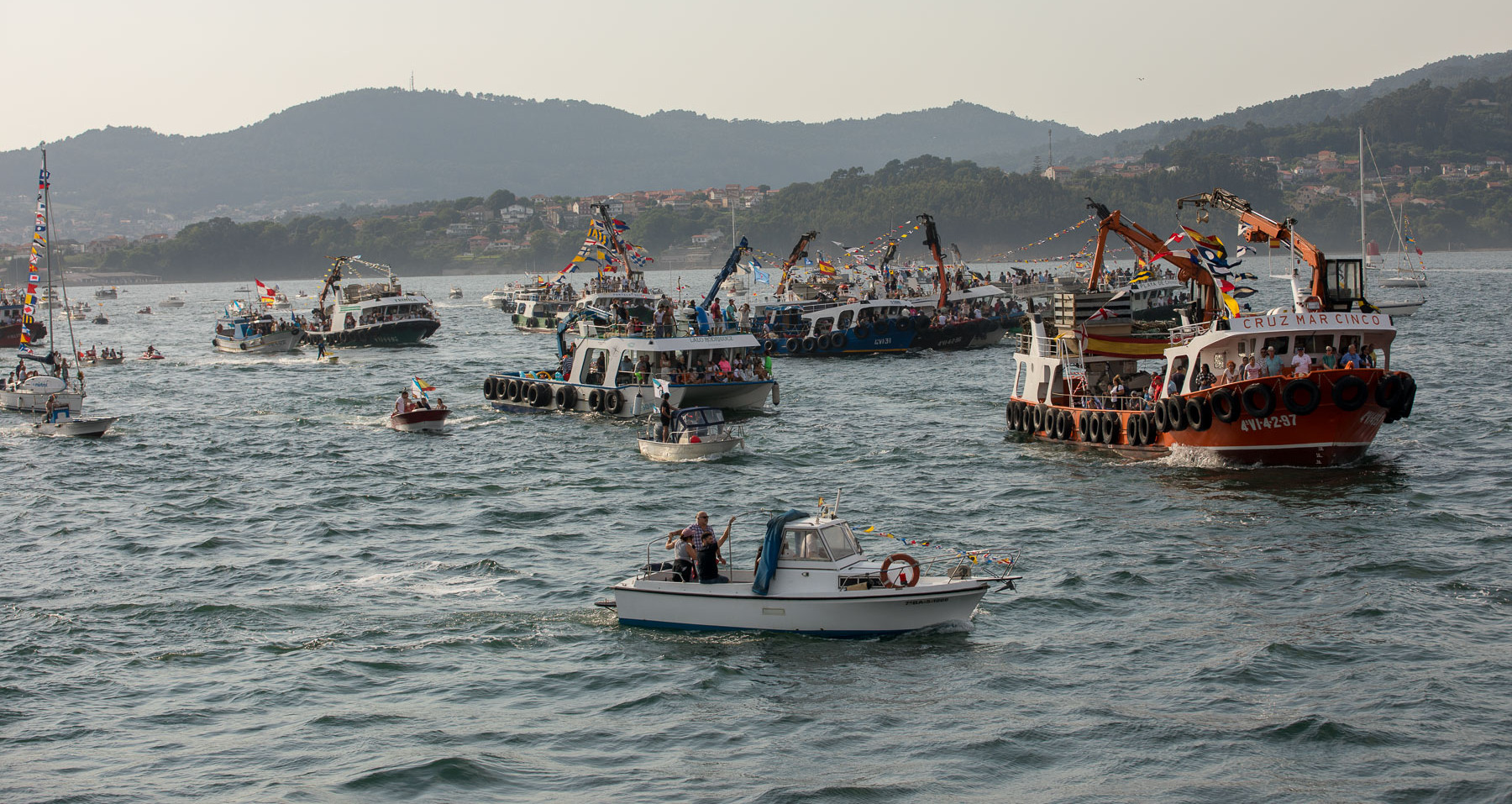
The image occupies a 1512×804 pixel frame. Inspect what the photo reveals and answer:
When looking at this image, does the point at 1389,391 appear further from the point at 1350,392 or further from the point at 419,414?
the point at 419,414

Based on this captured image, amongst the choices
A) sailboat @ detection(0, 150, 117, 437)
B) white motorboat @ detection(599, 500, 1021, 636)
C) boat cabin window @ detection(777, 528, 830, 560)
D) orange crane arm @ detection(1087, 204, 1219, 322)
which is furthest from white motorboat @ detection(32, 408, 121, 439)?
boat cabin window @ detection(777, 528, 830, 560)

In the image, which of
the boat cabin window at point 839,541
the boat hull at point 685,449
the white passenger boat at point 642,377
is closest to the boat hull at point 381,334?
the white passenger boat at point 642,377

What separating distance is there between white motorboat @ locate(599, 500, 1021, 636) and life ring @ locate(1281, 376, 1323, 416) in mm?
15283

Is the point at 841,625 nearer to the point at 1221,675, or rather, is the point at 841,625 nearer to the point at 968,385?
the point at 1221,675

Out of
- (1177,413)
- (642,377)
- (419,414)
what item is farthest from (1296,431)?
(419,414)

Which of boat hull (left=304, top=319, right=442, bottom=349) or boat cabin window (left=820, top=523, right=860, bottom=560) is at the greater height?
boat hull (left=304, top=319, right=442, bottom=349)

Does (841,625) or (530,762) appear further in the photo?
(841,625)

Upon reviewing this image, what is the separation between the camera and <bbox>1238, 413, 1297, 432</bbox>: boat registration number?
35.1 meters

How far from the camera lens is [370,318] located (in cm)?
9775

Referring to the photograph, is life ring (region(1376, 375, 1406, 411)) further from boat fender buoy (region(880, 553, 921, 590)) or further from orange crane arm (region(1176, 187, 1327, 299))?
boat fender buoy (region(880, 553, 921, 590))

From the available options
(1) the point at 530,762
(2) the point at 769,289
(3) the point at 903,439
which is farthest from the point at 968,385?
(2) the point at 769,289

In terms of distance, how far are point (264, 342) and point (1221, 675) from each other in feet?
280

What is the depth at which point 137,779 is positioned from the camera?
18516mm

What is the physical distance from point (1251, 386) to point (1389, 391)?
330 centimetres
